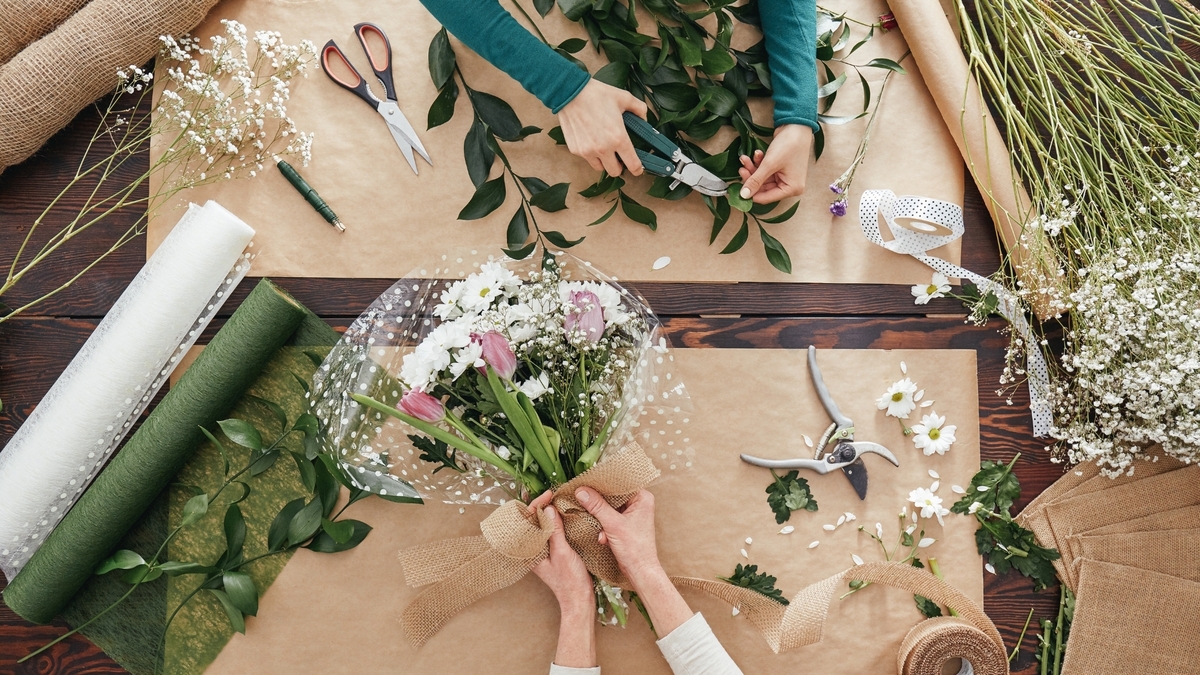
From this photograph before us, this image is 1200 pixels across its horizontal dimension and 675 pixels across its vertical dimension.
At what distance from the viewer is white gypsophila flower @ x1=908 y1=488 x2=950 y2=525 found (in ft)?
4.00

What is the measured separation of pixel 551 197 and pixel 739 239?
0.32 meters

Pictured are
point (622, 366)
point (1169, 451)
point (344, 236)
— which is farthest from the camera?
point (344, 236)

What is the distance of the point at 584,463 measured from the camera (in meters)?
1.01

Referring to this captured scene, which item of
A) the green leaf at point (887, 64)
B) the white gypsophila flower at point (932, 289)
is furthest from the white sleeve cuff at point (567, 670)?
the green leaf at point (887, 64)

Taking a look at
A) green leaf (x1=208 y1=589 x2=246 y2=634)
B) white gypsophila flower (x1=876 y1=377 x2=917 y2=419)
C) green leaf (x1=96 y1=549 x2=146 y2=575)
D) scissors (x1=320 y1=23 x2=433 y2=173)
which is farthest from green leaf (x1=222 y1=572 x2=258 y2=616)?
white gypsophila flower (x1=876 y1=377 x2=917 y2=419)

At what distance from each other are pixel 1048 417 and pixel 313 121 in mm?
1317

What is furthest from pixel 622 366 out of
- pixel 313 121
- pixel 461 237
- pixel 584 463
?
pixel 313 121

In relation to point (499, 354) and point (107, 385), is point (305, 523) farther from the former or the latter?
point (499, 354)

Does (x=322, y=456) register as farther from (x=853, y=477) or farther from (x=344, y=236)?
(x=853, y=477)

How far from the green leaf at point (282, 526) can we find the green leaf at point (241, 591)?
0.06 meters

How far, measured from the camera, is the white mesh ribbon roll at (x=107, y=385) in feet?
3.59

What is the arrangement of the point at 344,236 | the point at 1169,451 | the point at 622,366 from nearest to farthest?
the point at 622,366, the point at 1169,451, the point at 344,236

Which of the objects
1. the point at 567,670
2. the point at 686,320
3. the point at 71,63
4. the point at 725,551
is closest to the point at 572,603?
the point at 567,670

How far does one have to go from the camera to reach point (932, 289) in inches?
49.1
